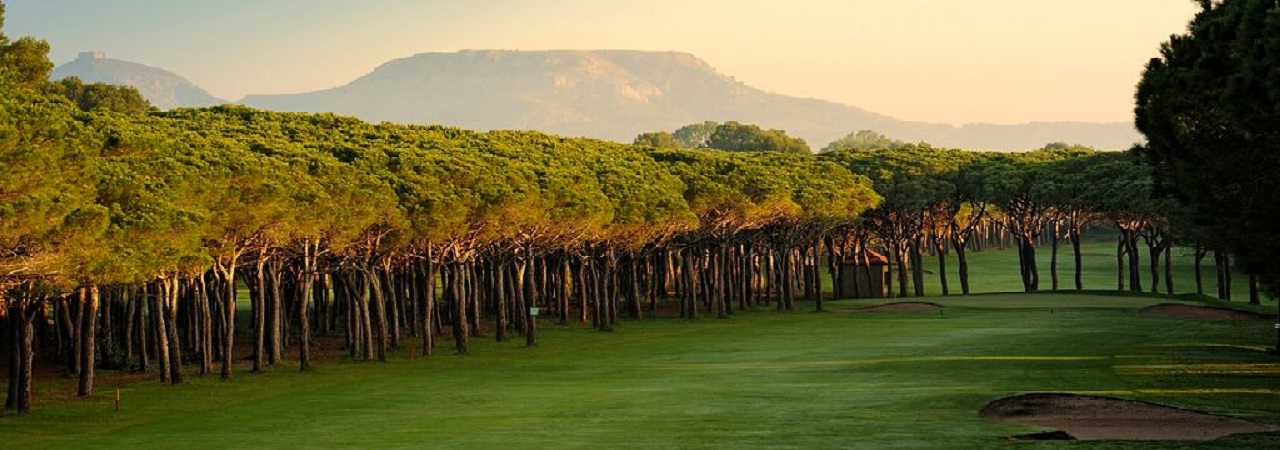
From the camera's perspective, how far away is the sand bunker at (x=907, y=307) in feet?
346

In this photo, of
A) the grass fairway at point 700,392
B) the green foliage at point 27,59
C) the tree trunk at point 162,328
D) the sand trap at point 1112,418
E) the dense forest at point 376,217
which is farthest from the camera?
the green foliage at point 27,59

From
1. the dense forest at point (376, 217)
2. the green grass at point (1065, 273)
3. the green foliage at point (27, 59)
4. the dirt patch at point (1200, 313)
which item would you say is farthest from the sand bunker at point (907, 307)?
the green foliage at point (27, 59)

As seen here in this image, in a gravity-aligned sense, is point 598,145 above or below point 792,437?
above

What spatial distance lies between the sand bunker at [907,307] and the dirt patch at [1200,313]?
15.9m

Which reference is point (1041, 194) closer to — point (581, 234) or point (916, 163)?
point (916, 163)

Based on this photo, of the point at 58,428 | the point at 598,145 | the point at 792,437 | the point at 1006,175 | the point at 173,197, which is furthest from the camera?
the point at 1006,175

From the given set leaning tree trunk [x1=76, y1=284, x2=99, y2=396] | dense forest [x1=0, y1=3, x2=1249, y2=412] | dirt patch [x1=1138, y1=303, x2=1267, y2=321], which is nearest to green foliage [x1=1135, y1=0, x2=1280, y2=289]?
dense forest [x1=0, y1=3, x2=1249, y2=412]

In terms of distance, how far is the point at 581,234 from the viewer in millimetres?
83188

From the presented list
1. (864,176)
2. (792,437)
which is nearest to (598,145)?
(864,176)

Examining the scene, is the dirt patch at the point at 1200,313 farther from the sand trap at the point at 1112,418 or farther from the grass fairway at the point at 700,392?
the sand trap at the point at 1112,418

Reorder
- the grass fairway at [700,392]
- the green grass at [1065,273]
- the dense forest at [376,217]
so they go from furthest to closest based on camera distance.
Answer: the green grass at [1065,273] < the dense forest at [376,217] < the grass fairway at [700,392]

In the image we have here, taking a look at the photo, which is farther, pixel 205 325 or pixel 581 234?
pixel 581 234

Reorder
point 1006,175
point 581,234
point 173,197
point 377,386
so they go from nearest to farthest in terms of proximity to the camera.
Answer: point 173,197, point 377,386, point 581,234, point 1006,175

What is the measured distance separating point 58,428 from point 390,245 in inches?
1013
